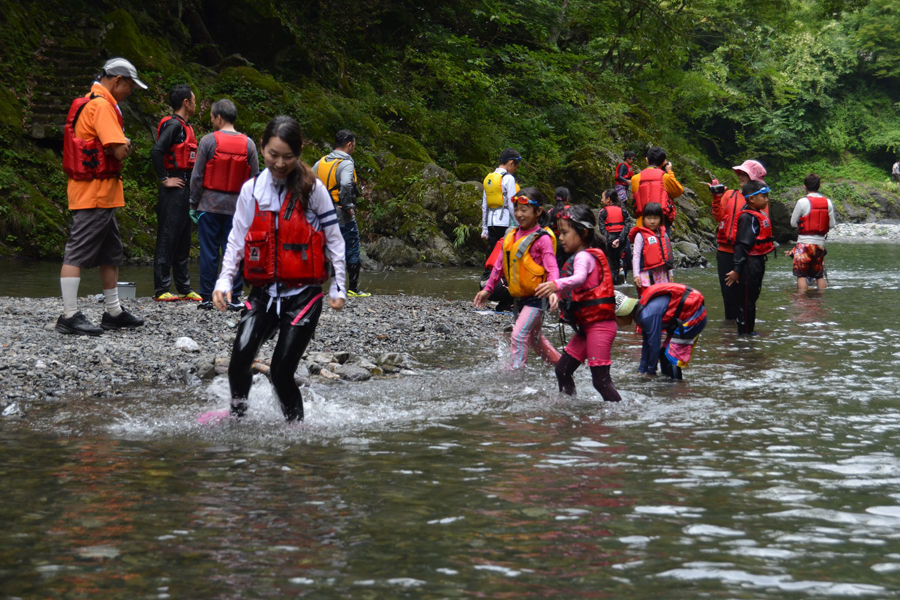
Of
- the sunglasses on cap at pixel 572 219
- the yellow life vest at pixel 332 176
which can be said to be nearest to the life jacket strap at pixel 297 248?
the sunglasses on cap at pixel 572 219

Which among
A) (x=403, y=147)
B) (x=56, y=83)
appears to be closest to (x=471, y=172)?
(x=403, y=147)

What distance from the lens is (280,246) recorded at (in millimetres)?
4973

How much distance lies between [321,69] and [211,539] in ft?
72.8

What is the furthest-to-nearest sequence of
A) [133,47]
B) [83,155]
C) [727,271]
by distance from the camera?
[133,47]
[727,271]
[83,155]

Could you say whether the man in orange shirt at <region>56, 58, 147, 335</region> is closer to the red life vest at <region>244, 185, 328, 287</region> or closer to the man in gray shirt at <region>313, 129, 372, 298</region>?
the red life vest at <region>244, 185, 328, 287</region>

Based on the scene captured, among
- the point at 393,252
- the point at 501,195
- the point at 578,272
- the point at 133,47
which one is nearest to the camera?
the point at 578,272

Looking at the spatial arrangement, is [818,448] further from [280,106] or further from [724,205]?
[280,106]

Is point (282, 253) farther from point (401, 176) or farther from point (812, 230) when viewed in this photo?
point (401, 176)

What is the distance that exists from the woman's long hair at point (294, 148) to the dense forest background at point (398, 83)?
13.0 metres

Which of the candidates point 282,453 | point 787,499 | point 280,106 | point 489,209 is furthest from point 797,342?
point 280,106

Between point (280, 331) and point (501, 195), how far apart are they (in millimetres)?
7604

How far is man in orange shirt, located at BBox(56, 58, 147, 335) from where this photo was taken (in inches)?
300

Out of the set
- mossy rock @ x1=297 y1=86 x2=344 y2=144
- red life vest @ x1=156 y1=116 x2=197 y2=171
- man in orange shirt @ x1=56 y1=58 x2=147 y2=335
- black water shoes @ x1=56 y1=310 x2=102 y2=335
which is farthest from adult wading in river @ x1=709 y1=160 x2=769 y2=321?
mossy rock @ x1=297 y1=86 x2=344 y2=144

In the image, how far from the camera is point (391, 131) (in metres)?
23.2
